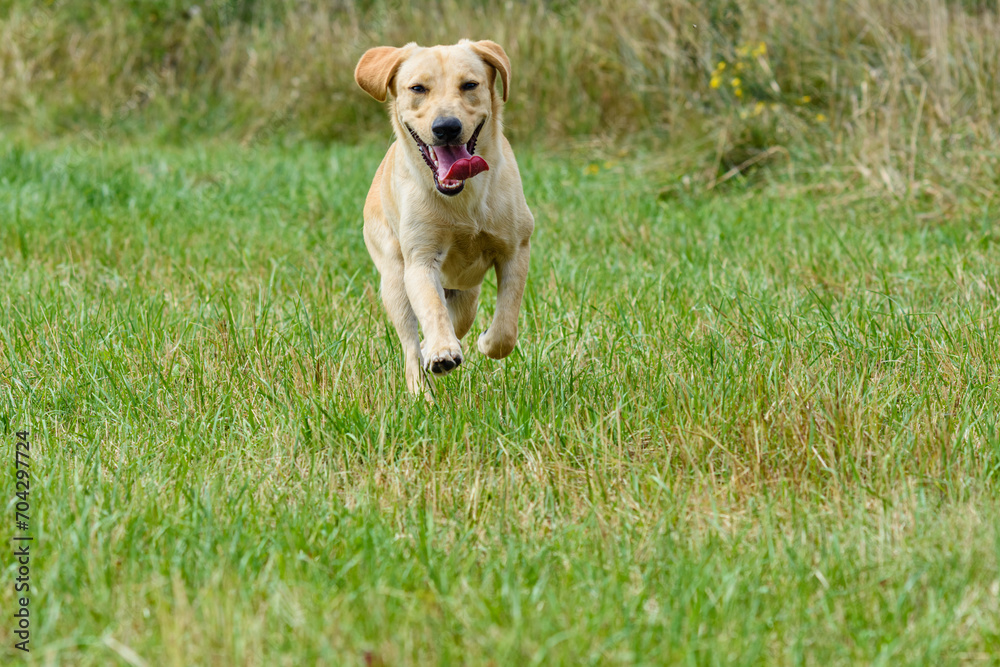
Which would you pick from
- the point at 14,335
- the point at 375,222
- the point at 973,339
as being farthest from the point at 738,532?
the point at 14,335

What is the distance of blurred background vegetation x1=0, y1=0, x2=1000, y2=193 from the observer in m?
6.17

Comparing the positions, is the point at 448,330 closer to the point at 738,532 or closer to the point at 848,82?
the point at 738,532

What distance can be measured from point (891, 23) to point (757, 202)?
1.89 metres

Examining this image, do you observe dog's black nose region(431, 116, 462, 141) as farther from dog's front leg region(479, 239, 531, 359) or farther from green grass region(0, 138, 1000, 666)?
green grass region(0, 138, 1000, 666)

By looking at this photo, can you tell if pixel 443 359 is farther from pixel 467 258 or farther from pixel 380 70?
pixel 380 70

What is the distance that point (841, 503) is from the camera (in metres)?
2.42

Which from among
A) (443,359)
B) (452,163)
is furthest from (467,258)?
(443,359)

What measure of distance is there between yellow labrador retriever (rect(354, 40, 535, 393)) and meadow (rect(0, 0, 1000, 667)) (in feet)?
0.72

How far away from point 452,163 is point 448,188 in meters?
0.10

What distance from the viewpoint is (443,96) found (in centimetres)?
325

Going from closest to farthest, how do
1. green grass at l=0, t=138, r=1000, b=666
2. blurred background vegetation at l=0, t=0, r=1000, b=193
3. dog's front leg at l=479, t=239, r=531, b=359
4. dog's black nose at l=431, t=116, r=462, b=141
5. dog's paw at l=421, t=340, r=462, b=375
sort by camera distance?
1. green grass at l=0, t=138, r=1000, b=666
2. dog's paw at l=421, t=340, r=462, b=375
3. dog's black nose at l=431, t=116, r=462, b=141
4. dog's front leg at l=479, t=239, r=531, b=359
5. blurred background vegetation at l=0, t=0, r=1000, b=193

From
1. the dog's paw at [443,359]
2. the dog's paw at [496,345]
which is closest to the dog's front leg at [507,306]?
the dog's paw at [496,345]

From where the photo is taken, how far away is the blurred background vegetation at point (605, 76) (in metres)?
6.17

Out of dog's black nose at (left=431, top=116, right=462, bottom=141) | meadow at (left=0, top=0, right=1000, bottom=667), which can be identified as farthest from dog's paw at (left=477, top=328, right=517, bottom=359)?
dog's black nose at (left=431, top=116, right=462, bottom=141)
